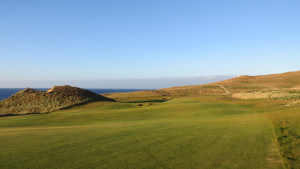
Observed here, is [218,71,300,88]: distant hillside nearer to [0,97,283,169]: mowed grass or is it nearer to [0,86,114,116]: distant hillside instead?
[0,86,114,116]: distant hillside

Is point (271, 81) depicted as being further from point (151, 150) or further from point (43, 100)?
point (151, 150)

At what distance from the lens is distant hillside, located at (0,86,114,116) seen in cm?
4106

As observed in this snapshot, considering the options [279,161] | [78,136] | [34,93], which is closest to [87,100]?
[34,93]

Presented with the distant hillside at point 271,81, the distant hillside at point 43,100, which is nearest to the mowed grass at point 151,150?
the distant hillside at point 43,100

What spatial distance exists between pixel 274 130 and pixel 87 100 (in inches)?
1578

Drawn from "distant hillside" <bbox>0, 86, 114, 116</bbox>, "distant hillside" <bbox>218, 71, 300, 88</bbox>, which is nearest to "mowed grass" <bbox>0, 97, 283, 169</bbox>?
"distant hillside" <bbox>0, 86, 114, 116</bbox>

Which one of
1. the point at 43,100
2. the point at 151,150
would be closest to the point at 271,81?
the point at 43,100

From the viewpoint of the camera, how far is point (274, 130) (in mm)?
12336

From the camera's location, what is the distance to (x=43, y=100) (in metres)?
46.7

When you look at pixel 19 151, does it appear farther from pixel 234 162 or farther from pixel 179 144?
pixel 234 162

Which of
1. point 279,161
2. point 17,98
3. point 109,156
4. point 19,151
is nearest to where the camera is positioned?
point 279,161

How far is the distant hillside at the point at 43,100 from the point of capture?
4106 cm

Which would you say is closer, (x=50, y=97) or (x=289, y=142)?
(x=289, y=142)

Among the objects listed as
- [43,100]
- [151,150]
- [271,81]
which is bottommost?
[43,100]
